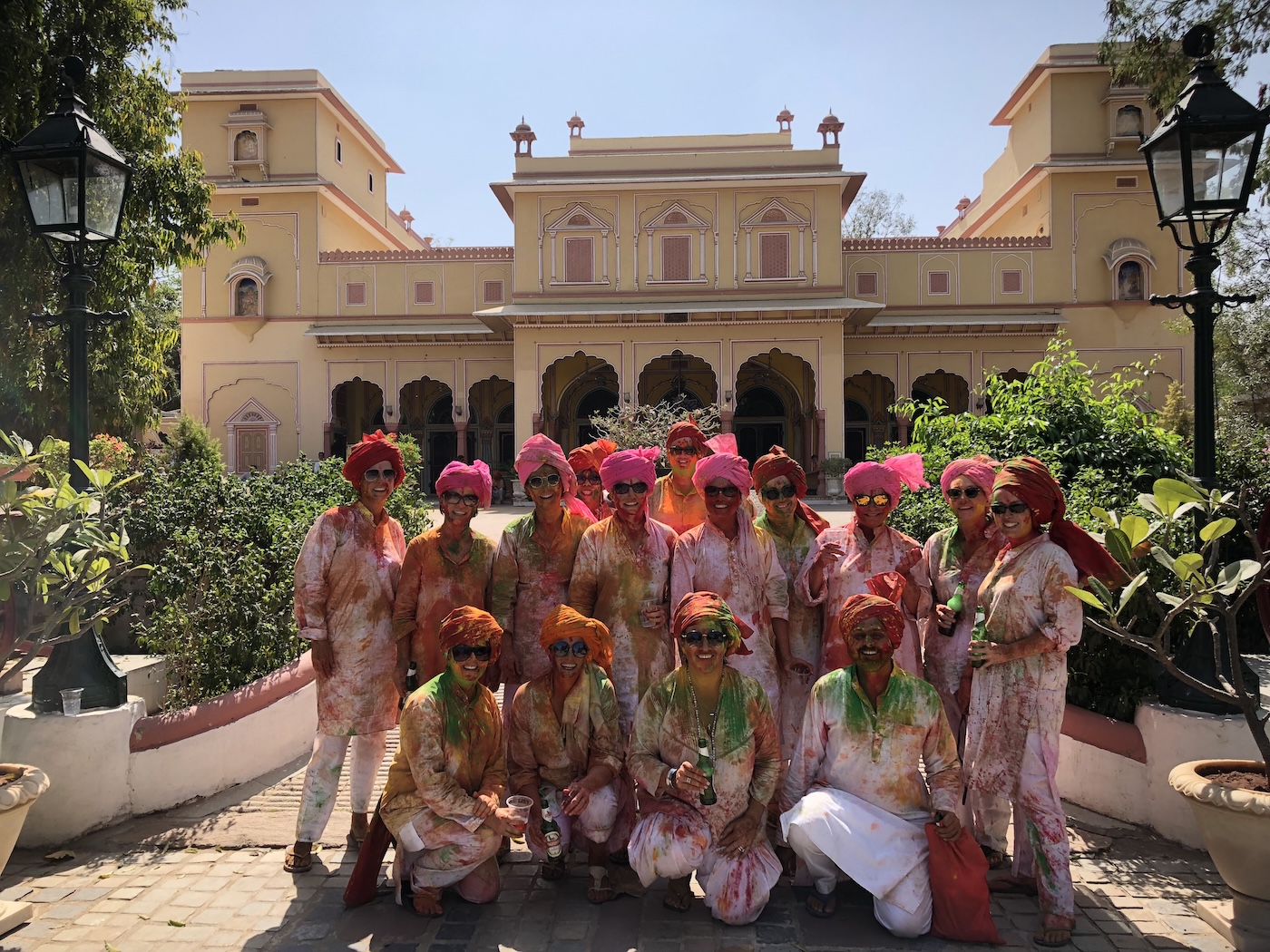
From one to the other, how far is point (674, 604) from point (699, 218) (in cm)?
1986

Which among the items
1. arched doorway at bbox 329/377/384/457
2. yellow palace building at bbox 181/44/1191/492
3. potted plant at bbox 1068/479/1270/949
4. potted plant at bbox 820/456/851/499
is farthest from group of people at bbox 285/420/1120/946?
arched doorway at bbox 329/377/384/457

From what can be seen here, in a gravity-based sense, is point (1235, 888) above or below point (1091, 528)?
below

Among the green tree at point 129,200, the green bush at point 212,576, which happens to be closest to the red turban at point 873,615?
the green bush at point 212,576

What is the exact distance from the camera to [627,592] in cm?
390

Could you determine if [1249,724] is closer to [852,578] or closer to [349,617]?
[852,578]

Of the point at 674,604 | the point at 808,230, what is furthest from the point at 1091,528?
the point at 808,230

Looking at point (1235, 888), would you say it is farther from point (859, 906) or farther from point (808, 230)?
point (808, 230)

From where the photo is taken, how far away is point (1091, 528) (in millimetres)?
5203

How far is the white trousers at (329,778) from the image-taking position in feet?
12.2

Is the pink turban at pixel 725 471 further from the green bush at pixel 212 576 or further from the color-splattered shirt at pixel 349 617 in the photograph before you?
the green bush at pixel 212 576

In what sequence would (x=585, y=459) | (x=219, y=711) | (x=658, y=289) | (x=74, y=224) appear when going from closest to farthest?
(x=74, y=224) → (x=219, y=711) → (x=585, y=459) → (x=658, y=289)

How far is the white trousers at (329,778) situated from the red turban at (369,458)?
1094mm

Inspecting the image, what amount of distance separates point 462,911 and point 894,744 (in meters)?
1.67

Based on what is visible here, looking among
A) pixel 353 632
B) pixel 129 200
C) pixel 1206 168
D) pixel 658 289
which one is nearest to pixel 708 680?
pixel 353 632
